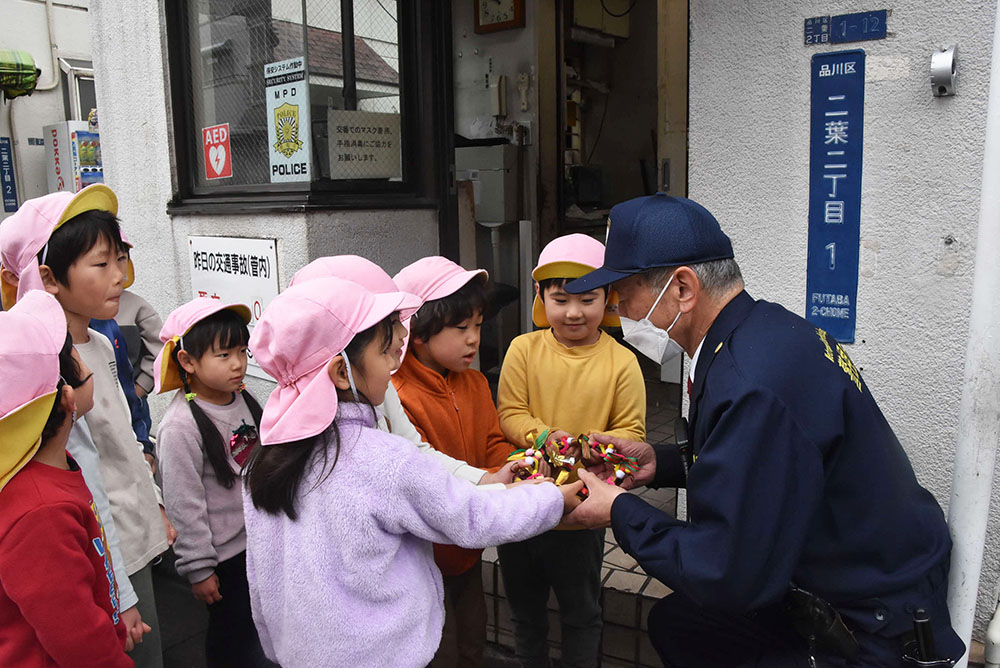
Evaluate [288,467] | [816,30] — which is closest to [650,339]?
[288,467]

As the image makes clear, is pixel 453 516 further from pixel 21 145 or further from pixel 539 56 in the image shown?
pixel 21 145

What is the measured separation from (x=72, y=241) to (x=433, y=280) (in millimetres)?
1202

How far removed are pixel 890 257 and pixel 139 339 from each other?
11.5 ft

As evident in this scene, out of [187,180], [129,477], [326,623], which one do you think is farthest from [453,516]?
[187,180]

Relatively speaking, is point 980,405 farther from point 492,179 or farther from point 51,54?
point 51,54

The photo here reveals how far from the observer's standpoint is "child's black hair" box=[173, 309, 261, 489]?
2.62 m

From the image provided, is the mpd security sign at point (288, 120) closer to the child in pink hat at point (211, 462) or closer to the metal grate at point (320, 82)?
the metal grate at point (320, 82)

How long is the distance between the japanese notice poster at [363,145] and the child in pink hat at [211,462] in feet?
5.81

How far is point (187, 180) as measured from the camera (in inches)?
203

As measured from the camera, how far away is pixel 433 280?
8.39 feet

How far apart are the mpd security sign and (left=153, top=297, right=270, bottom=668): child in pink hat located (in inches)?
68.4

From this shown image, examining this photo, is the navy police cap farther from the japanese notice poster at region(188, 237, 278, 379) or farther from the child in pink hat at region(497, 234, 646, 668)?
the japanese notice poster at region(188, 237, 278, 379)

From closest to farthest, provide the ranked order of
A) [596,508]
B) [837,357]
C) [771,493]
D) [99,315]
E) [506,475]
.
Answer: [771,493] < [837,357] < [596,508] < [506,475] < [99,315]

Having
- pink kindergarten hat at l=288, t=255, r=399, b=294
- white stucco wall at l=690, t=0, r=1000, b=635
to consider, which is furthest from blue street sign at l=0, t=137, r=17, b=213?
white stucco wall at l=690, t=0, r=1000, b=635
